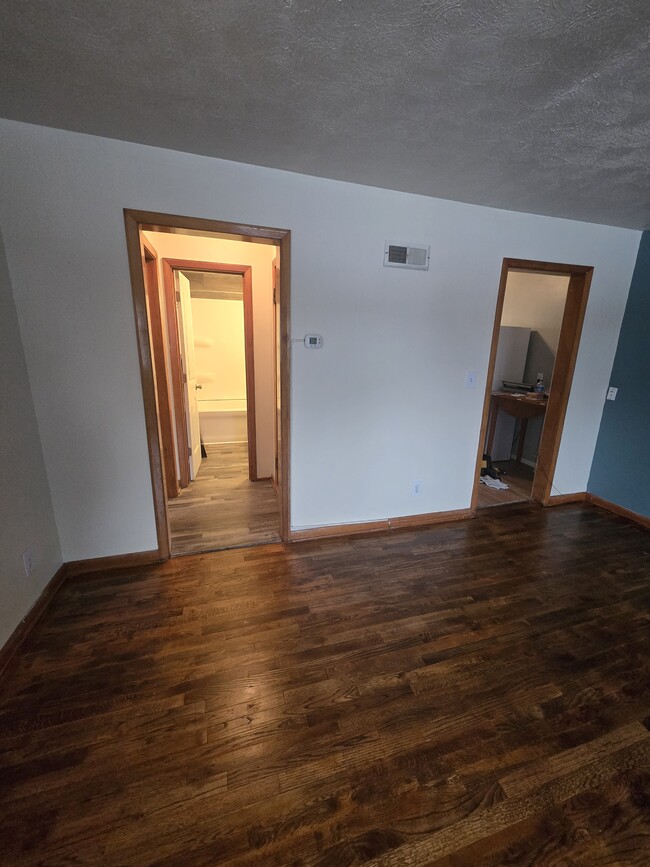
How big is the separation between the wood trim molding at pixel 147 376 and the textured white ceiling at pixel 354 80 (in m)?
0.50

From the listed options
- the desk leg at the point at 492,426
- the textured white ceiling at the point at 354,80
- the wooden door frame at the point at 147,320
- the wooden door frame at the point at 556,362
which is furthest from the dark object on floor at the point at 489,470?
the textured white ceiling at the point at 354,80

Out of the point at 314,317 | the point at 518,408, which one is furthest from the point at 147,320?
the point at 518,408

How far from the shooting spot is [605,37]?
110 cm

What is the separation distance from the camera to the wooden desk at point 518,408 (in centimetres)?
389

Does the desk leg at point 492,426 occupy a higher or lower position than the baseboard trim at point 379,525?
higher

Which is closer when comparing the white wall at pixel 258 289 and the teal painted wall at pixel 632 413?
the teal painted wall at pixel 632 413

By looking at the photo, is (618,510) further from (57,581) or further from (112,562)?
(57,581)

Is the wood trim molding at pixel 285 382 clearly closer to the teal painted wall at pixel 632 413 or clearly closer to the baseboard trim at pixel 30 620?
the baseboard trim at pixel 30 620

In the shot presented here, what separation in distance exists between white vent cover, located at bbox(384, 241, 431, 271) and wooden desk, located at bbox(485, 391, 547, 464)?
7.41 feet

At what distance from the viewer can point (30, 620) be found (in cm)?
179

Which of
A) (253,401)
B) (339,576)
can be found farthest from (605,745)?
(253,401)

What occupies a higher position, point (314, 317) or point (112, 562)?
point (314, 317)

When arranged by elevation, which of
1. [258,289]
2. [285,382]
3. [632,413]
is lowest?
[632,413]

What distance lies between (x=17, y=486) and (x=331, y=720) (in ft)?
6.19
